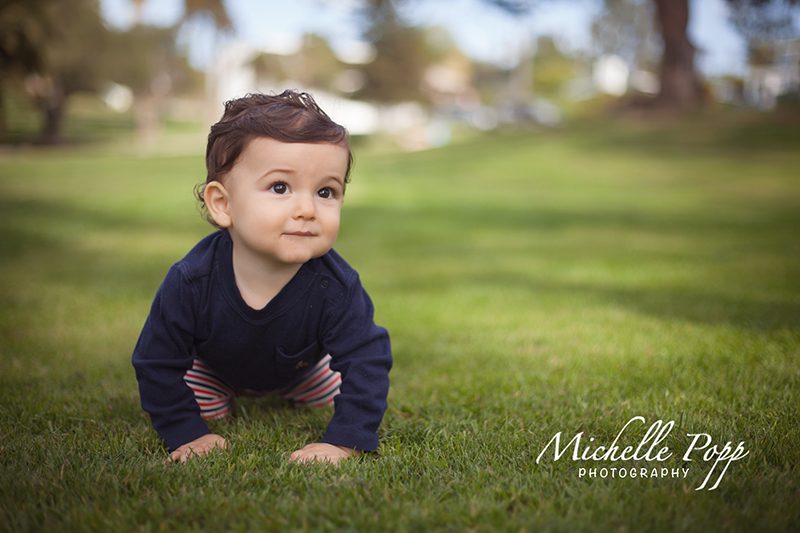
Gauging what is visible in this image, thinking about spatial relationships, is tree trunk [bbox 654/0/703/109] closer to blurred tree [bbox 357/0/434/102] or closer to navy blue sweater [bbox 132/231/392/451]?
blurred tree [bbox 357/0/434/102]

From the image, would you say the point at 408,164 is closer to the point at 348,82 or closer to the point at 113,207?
the point at 113,207

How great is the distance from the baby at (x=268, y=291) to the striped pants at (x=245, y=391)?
90mm

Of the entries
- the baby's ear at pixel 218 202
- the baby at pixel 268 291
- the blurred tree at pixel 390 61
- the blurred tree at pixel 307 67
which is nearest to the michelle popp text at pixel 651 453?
the baby at pixel 268 291

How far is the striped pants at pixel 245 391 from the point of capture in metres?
2.87

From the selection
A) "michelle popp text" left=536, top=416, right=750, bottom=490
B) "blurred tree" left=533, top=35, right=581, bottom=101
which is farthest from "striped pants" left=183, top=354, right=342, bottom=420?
"blurred tree" left=533, top=35, right=581, bottom=101

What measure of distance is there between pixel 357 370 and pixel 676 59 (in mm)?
26581

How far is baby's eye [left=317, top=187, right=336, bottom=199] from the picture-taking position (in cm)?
256

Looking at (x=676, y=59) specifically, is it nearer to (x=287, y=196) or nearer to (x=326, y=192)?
(x=326, y=192)

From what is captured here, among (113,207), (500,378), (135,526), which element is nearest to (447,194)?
(113,207)

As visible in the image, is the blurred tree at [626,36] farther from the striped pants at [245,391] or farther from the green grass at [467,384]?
the striped pants at [245,391]

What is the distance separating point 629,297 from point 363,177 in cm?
1490

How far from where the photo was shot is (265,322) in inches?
104

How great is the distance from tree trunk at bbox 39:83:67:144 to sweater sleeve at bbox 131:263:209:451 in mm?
34441

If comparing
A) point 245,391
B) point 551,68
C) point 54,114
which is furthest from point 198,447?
point 551,68
